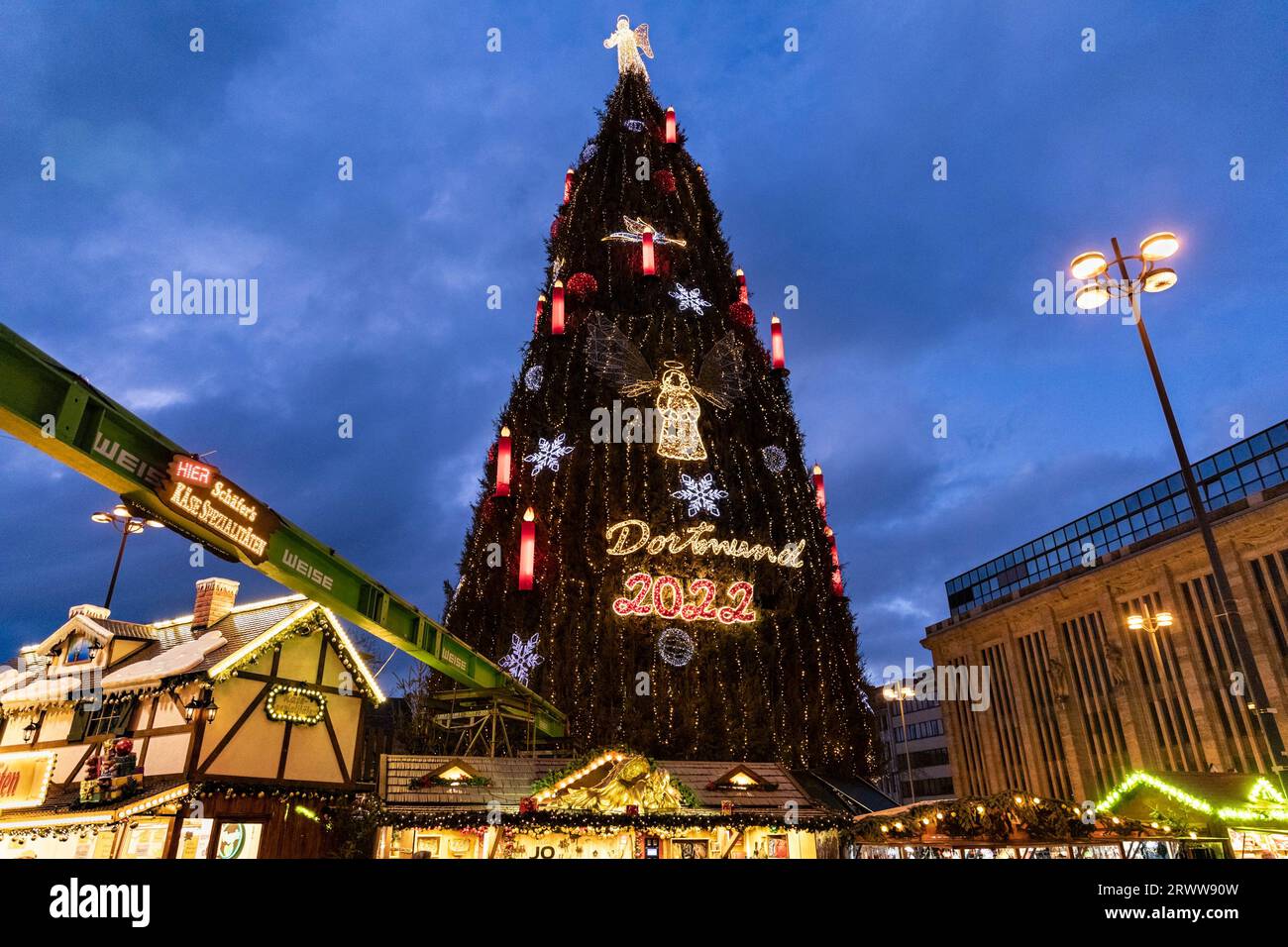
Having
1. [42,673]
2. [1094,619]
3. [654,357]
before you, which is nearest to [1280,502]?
[1094,619]

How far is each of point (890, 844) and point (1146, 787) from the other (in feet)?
19.1

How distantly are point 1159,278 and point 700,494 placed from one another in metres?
24.0

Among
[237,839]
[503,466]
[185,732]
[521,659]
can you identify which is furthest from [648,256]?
[237,839]

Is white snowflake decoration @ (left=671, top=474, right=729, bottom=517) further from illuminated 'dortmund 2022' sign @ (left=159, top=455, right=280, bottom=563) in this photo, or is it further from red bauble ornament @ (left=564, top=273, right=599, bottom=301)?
illuminated 'dortmund 2022' sign @ (left=159, top=455, right=280, bottom=563)

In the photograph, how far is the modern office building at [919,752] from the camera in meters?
74.3

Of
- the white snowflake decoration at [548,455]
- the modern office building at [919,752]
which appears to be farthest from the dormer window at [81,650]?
the modern office building at [919,752]

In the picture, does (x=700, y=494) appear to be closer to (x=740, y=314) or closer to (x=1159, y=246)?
(x=740, y=314)

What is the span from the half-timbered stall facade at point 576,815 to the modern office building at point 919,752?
54.5 m

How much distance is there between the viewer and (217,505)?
9.41m

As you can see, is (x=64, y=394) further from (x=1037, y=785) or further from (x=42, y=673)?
(x=1037, y=785)

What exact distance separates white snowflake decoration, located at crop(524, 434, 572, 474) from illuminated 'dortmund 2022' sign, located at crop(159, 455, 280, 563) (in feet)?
80.4

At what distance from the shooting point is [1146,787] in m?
14.9

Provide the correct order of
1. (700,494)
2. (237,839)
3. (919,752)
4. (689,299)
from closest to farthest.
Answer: (237,839)
(700,494)
(689,299)
(919,752)

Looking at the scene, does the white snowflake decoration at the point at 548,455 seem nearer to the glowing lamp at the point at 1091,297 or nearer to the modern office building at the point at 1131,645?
the glowing lamp at the point at 1091,297
